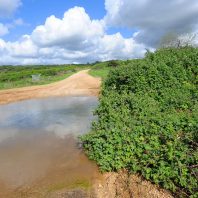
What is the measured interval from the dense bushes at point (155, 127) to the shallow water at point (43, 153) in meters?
0.63

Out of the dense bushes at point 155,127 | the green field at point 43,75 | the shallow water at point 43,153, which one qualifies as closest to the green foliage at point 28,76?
the green field at point 43,75

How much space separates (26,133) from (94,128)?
11.2 ft

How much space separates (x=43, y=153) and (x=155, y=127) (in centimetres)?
319

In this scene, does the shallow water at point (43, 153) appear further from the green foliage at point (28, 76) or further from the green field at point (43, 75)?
the green field at point (43, 75)

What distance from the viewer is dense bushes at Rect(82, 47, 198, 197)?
5.62 meters

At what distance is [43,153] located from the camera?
8133 millimetres

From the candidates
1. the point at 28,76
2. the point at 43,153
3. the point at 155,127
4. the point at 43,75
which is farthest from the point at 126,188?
the point at 43,75

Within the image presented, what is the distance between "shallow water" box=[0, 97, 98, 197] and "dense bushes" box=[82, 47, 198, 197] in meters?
0.63

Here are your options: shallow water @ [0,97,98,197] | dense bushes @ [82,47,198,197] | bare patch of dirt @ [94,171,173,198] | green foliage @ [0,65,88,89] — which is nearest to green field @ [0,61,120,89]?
green foliage @ [0,65,88,89]

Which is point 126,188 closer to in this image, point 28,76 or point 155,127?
point 155,127

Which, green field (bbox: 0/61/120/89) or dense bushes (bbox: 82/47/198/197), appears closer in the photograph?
dense bushes (bbox: 82/47/198/197)

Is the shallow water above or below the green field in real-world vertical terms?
above

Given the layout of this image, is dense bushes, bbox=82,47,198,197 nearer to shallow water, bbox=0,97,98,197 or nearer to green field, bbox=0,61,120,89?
shallow water, bbox=0,97,98,197

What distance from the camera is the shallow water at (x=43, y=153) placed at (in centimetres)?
634
